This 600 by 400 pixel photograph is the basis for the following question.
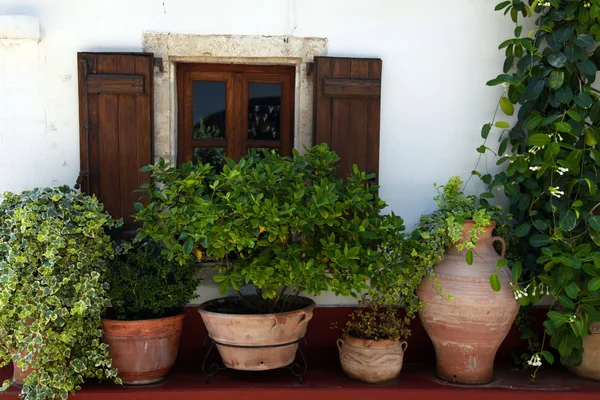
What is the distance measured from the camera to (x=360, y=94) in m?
3.77

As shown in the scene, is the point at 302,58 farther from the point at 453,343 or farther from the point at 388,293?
the point at 453,343

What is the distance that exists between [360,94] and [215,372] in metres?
1.88

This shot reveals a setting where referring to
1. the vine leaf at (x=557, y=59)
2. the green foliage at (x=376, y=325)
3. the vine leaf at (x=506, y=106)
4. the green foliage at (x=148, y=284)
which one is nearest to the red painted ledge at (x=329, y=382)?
the green foliage at (x=376, y=325)

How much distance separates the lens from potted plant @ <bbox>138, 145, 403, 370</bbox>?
3072 mm

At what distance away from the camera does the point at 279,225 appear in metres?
3.13

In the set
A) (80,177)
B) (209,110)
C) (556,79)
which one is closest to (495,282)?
(556,79)

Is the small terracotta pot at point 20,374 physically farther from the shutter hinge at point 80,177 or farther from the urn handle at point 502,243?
the urn handle at point 502,243

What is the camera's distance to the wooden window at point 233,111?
3.93 m

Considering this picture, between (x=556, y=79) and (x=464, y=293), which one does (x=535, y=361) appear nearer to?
(x=464, y=293)

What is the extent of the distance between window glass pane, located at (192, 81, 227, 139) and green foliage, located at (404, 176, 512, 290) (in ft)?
4.72

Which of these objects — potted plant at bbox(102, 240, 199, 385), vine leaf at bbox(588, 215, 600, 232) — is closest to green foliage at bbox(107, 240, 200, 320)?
potted plant at bbox(102, 240, 199, 385)

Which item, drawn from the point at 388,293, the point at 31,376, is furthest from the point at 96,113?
the point at 388,293

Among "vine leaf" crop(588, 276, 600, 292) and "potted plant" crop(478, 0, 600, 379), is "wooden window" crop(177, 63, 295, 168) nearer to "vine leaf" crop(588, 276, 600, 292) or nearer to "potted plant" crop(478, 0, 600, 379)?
"potted plant" crop(478, 0, 600, 379)

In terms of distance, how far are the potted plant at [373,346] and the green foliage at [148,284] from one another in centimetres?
97
